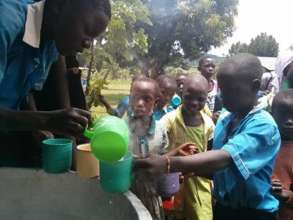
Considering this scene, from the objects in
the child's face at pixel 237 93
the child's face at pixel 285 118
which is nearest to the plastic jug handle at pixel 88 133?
the child's face at pixel 237 93

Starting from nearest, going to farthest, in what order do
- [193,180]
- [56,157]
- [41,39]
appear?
1. [56,157]
2. [41,39]
3. [193,180]

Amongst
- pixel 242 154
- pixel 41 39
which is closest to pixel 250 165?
pixel 242 154

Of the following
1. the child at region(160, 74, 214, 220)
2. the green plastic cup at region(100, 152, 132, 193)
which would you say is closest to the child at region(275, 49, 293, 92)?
the child at region(160, 74, 214, 220)

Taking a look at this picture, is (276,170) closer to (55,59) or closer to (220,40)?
(55,59)

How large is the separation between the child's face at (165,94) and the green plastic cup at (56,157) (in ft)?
7.84

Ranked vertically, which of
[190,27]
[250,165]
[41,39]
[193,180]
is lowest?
[193,180]

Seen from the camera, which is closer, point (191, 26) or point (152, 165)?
point (152, 165)

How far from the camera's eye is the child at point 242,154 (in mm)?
2062

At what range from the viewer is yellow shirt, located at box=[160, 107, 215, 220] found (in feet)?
10.8

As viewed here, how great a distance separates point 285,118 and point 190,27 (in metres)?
22.8

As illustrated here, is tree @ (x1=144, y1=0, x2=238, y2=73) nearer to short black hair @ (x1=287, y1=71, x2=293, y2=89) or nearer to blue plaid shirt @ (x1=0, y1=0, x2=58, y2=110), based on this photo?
short black hair @ (x1=287, y1=71, x2=293, y2=89)

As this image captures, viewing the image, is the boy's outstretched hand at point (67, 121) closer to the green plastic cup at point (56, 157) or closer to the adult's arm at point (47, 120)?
the adult's arm at point (47, 120)

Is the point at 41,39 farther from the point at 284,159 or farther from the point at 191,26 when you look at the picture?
the point at 191,26

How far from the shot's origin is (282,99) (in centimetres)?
276
